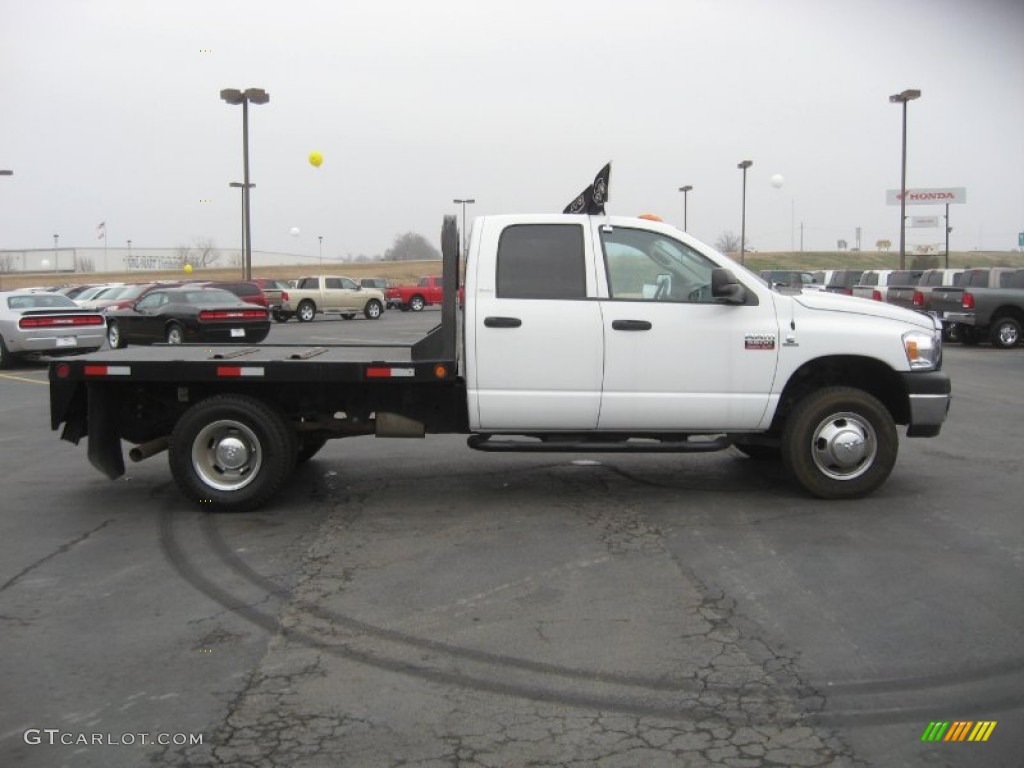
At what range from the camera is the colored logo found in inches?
133

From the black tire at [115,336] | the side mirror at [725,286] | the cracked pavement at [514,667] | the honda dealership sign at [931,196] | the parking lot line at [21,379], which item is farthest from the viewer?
the honda dealership sign at [931,196]

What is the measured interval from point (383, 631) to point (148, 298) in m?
20.4

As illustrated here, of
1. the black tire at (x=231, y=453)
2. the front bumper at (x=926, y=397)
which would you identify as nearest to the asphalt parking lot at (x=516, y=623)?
the black tire at (x=231, y=453)

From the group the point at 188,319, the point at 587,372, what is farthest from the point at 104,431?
the point at 188,319

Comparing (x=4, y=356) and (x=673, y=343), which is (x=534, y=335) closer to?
(x=673, y=343)

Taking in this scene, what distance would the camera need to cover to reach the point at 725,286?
20.6 ft

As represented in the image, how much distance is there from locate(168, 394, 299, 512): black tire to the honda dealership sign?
71.6m

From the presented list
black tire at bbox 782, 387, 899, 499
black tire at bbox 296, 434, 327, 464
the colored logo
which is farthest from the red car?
the colored logo

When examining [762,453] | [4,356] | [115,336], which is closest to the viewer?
[762,453]

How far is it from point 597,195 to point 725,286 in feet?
3.79

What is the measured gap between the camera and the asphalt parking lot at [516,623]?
3.43 m

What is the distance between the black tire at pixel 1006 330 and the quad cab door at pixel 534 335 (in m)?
18.3

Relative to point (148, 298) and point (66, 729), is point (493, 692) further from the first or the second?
point (148, 298)

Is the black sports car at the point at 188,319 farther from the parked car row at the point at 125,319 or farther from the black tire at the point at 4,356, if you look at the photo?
the black tire at the point at 4,356
